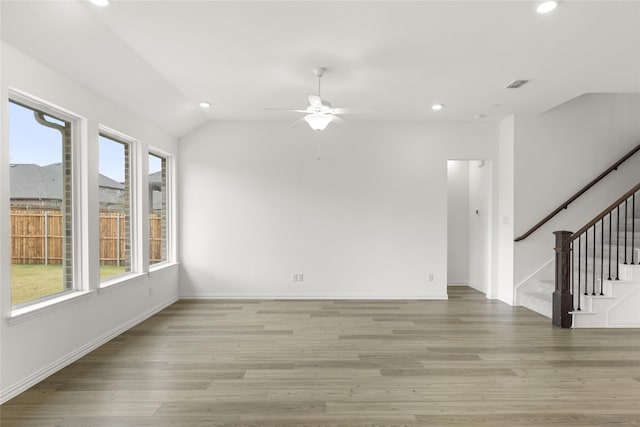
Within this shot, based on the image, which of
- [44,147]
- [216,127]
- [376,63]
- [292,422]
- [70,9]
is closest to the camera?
[292,422]

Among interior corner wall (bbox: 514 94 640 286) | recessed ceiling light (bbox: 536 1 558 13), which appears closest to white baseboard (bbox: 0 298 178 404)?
recessed ceiling light (bbox: 536 1 558 13)

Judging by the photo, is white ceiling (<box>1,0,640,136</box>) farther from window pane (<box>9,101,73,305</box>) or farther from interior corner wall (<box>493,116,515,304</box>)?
interior corner wall (<box>493,116,515,304</box>)

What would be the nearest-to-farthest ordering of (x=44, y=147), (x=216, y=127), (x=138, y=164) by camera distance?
(x=44, y=147)
(x=138, y=164)
(x=216, y=127)

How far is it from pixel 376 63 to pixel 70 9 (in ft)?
8.58

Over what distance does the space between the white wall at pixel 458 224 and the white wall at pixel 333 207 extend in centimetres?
123

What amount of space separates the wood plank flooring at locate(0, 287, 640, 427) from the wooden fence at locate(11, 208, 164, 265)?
3.25 feet

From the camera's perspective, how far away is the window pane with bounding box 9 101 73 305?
10.1ft

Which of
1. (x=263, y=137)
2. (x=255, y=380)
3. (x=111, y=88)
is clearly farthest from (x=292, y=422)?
(x=263, y=137)

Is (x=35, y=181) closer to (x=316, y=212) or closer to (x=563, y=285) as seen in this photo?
(x=316, y=212)

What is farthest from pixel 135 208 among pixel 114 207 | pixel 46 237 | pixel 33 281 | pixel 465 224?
pixel 465 224

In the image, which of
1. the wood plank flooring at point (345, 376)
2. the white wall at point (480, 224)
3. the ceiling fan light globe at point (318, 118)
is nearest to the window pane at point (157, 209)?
the wood plank flooring at point (345, 376)

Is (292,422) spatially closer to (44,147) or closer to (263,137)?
(44,147)

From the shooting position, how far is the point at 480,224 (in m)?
6.91

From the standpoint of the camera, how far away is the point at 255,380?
313cm
